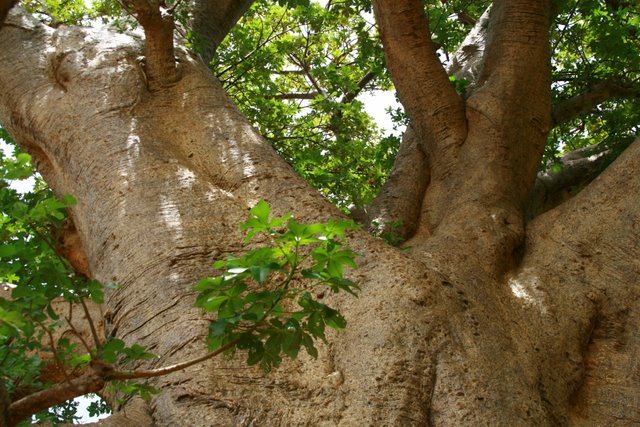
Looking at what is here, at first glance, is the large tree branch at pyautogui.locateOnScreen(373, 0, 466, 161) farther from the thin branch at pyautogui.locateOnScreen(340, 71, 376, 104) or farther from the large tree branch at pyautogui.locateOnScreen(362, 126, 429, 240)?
the thin branch at pyautogui.locateOnScreen(340, 71, 376, 104)

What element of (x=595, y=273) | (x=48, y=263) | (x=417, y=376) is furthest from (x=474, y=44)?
(x=48, y=263)

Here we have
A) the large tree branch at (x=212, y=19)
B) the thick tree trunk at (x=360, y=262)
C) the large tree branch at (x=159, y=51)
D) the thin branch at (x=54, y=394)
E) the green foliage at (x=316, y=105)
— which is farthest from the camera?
the green foliage at (x=316, y=105)

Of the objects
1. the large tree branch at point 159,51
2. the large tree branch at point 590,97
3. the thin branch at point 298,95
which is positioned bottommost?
the large tree branch at point 590,97

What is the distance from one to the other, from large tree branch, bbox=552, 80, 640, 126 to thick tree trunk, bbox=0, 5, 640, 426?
1378mm

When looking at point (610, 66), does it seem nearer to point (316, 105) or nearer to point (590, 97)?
point (590, 97)

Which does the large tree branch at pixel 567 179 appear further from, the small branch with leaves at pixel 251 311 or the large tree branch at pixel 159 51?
the small branch with leaves at pixel 251 311

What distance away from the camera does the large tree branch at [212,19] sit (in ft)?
17.5

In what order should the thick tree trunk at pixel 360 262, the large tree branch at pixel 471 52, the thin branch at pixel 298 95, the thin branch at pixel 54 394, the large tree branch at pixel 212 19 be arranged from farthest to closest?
the thin branch at pixel 298 95 < the large tree branch at pixel 471 52 < the large tree branch at pixel 212 19 < the thick tree trunk at pixel 360 262 < the thin branch at pixel 54 394

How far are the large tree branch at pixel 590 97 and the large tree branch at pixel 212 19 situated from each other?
250 centimetres

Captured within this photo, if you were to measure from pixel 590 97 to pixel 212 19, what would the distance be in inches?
114

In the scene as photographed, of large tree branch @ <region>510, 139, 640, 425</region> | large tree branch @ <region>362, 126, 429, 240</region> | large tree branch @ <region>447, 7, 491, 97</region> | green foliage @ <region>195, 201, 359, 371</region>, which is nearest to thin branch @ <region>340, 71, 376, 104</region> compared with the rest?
large tree branch @ <region>447, 7, 491, 97</region>

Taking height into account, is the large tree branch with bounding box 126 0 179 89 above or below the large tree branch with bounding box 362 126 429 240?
above

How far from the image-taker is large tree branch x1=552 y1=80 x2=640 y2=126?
5.61 m

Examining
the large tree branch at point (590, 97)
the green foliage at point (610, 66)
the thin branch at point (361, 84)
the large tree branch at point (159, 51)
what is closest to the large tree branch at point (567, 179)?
the green foliage at point (610, 66)
